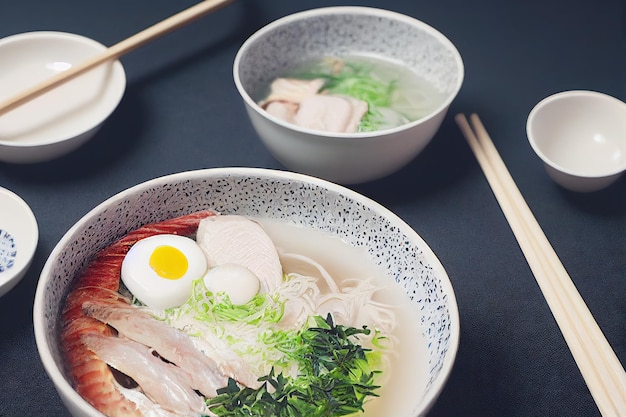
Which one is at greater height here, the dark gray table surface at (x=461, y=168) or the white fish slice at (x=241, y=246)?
the white fish slice at (x=241, y=246)

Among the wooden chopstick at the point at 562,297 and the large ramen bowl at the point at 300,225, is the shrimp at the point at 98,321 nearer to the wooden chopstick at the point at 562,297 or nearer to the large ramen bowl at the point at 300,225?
the large ramen bowl at the point at 300,225

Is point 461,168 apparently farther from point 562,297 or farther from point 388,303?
point 388,303

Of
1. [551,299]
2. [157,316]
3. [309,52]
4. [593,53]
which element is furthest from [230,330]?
[593,53]

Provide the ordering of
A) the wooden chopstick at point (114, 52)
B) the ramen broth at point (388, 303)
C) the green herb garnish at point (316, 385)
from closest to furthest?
the green herb garnish at point (316, 385)
the ramen broth at point (388, 303)
the wooden chopstick at point (114, 52)

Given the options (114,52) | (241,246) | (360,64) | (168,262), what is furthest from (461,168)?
(114,52)

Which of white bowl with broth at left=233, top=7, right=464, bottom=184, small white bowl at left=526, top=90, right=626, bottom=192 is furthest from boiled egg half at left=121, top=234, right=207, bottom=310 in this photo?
small white bowl at left=526, top=90, right=626, bottom=192

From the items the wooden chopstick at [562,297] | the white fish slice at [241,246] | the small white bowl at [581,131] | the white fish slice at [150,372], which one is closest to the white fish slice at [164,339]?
the white fish slice at [150,372]

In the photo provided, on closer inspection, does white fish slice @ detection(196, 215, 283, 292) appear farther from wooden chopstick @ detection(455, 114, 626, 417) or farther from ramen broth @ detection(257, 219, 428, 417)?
wooden chopstick @ detection(455, 114, 626, 417)
